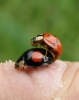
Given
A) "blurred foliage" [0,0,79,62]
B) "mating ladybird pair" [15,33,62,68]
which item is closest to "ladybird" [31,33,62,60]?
"mating ladybird pair" [15,33,62,68]

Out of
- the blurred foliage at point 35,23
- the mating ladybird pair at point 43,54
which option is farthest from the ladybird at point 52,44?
the blurred foliage at point 35,23

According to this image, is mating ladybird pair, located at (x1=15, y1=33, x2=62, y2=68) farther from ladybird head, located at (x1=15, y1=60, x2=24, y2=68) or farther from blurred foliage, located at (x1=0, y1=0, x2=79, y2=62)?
blurred foliage, located at (x1=0, y1=0, x2=79, y2=62)

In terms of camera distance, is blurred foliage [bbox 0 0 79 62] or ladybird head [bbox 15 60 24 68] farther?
blurred foliage [bbox 0 0 79 62]

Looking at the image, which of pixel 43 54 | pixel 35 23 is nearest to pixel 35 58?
pixel 43 54

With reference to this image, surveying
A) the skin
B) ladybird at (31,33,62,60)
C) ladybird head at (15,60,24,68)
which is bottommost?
the skin

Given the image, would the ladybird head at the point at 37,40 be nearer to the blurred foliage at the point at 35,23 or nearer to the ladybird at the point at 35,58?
the ladybird at the point at 35,58

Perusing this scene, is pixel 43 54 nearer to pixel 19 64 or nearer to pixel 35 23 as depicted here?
pixel 19 64
